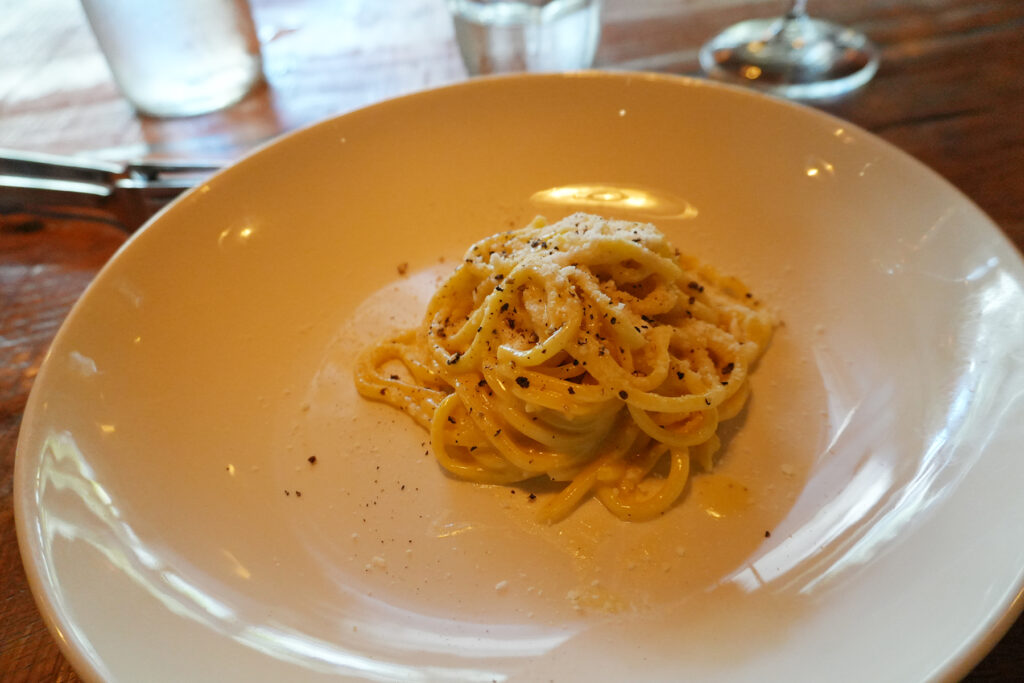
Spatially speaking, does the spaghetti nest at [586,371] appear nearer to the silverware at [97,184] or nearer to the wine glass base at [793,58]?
the silverware at [97,184]

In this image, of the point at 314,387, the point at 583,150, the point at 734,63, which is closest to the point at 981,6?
the point at 734,63

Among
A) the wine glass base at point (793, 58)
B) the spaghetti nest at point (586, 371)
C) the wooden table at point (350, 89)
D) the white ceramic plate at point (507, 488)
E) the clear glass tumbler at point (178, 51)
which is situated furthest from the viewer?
the wine glass base at point (793, 58)

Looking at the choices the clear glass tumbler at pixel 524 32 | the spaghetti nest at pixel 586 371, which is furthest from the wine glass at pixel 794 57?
the spaghetti nest at pixel 586 371

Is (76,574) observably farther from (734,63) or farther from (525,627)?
(734,63)

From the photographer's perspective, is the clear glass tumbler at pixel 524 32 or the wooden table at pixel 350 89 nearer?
the wooden table at pixel 350 89

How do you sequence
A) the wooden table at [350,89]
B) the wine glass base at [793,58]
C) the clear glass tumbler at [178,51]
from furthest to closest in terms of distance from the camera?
the wine glass base at [793,58], the clear glass tumbler at [178,51], the wooden table at [350,89]

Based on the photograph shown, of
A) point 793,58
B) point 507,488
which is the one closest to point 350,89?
point 793,58
